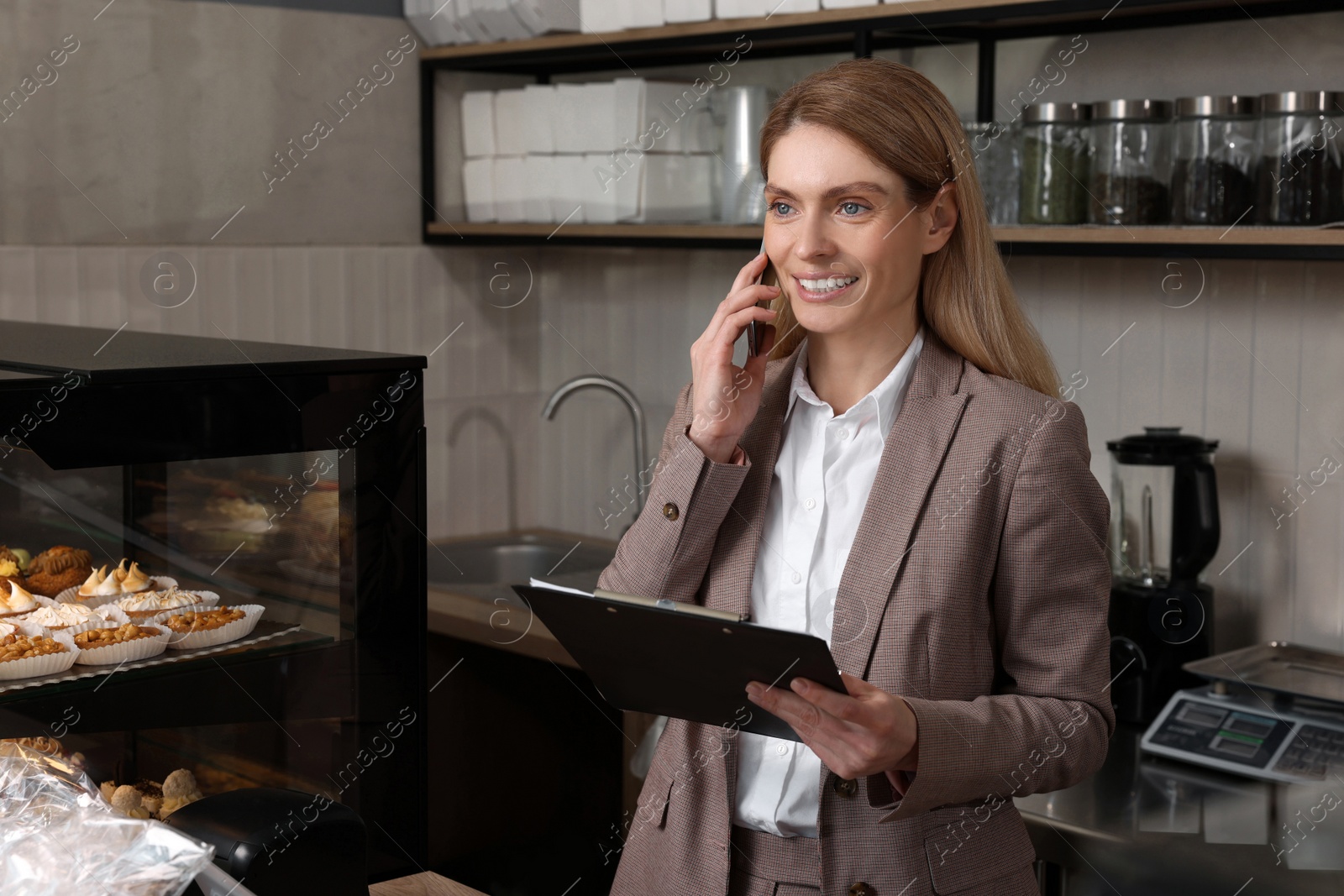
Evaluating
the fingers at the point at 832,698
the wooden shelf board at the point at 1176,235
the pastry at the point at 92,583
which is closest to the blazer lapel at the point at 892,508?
the fingers at the point at 832,698

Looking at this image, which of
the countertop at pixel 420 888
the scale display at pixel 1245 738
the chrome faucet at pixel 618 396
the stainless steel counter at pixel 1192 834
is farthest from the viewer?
the chrome faucet at pixel 618 396

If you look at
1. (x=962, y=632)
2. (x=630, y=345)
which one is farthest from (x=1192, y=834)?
(x=630, y=345)

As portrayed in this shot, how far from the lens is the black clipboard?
2.89 feet

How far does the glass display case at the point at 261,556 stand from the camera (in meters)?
0.96

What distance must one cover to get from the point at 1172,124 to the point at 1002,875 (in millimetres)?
1242

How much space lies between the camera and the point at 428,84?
310 cm

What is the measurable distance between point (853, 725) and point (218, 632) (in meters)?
0.47

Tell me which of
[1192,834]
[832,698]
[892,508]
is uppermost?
[892,508]

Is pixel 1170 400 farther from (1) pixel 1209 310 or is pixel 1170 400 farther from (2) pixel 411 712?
(2) pixel 411 712

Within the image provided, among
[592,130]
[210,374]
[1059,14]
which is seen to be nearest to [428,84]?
[592,130]

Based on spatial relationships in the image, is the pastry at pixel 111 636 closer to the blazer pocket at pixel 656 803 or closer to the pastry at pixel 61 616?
the pastry at pixel 61 616

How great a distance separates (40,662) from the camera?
938 mm

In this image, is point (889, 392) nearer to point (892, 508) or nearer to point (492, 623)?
point (892, 508)

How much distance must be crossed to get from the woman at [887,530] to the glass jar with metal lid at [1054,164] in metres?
0.90
